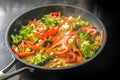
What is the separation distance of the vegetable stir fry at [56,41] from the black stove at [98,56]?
0.06 meters

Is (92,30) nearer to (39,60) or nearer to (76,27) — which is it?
(76,27)

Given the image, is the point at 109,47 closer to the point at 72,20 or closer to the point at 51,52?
the point at 72,20

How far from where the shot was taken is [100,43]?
1.39 metres

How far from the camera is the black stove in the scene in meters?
1.26

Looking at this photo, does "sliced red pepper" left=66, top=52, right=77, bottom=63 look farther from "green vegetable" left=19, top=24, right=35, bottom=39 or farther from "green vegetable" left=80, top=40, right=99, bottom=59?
"green vegetable" left=19, top=24, right=35, bottom=39

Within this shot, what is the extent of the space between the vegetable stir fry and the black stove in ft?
0.21

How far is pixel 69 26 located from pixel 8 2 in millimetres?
681

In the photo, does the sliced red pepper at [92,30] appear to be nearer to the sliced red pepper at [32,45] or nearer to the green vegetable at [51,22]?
the green vegetable at [51,22]

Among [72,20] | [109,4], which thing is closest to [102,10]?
[109,4]

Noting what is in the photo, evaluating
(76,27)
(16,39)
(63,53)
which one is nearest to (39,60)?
(63,53)

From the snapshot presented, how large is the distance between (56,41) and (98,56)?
25 centimetres

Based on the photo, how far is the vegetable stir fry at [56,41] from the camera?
4.31 ft

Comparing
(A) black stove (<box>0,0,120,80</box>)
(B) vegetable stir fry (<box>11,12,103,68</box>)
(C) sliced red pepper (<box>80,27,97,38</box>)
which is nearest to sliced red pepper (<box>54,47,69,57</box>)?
(B) vegetable stir fry (<box>11,12,103,68</box>)

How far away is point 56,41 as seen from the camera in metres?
1.41
